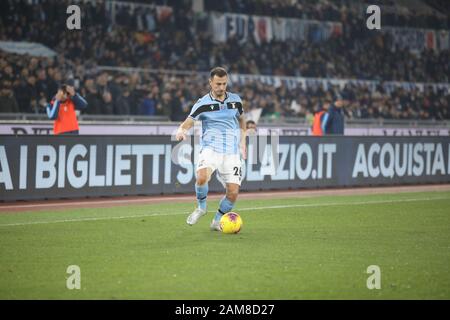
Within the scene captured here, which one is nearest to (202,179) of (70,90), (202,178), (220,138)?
(202,178)

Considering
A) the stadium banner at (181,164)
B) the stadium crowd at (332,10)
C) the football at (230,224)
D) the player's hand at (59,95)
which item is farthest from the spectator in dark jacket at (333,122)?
the football at (230,224)

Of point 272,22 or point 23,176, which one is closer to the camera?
point 23,176

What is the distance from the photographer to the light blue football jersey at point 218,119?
38.8ft

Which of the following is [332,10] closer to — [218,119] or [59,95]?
[59,95]

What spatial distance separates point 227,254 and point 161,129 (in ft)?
46.2

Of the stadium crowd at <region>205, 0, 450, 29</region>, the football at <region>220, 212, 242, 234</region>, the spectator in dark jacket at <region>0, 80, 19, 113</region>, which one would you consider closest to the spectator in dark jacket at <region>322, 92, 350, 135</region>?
the spectator in dark jacket at <region>0, 80, 19, 113</region>

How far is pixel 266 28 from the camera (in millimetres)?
33594

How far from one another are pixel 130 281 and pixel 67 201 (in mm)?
8730

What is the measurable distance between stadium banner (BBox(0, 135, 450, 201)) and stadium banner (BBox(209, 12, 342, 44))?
11099 millimetres

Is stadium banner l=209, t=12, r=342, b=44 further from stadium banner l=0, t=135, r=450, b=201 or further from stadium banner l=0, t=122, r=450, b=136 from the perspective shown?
stadium banner l=0, t=135, r=450, b=201

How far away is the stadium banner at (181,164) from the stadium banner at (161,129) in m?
1.07
